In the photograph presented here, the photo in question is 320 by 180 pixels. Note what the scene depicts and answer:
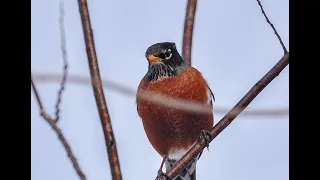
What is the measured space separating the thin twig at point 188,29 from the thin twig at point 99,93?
1.38 meters

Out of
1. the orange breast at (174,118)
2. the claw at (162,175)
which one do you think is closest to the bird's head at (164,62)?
the orange breast at (174,118)

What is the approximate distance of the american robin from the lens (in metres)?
4.23

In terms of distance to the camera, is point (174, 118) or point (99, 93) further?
point (174, 118)

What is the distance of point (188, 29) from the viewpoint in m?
3.49

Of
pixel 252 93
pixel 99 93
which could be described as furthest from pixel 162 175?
pixel 99 93

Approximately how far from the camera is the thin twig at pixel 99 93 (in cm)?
185

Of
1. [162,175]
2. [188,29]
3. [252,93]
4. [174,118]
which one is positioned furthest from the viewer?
[174,118]

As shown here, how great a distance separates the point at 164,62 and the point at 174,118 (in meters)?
0.64

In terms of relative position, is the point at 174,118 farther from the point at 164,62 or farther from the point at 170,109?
the point at 164,62

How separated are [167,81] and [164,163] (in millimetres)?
761

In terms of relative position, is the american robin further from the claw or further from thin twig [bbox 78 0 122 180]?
thin twig [bbox 78 0 122 180]
